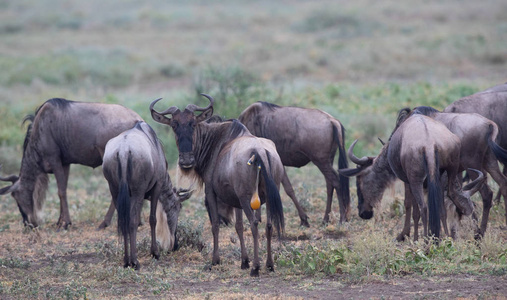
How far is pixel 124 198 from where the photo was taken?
7.03 m

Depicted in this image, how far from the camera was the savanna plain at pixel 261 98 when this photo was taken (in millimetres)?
6457

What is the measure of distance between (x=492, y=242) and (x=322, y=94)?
477 inches

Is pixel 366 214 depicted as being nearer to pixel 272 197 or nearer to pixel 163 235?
pixel 272 197

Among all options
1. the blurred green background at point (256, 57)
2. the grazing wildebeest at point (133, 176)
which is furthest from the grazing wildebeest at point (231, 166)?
the blurred green background at point (256, 57)

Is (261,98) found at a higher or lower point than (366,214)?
higher

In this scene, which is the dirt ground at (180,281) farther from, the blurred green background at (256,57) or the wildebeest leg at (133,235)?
the blurred green background at (256,57)

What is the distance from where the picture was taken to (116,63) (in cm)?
2839

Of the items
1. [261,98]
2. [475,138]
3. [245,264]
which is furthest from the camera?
[261,98]

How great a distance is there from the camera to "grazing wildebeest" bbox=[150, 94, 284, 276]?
674cm

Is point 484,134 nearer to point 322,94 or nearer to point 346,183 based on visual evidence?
point 346,183

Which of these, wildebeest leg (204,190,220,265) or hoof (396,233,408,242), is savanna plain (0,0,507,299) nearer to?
wildebeest leg (204,190,220,265)

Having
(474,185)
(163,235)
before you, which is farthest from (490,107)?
(163,235)

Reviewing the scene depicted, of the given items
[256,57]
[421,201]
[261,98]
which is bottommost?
[421,201]

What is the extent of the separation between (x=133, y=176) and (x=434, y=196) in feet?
11.0
